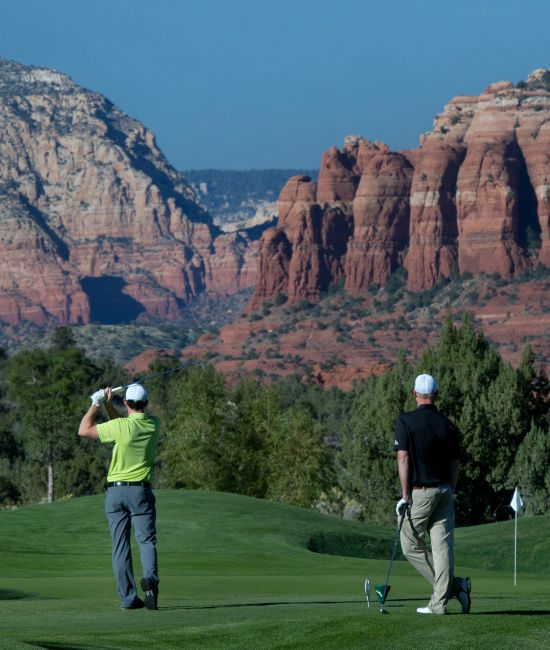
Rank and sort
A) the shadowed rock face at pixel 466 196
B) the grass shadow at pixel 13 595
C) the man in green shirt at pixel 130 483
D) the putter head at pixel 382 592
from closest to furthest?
1. the putter head at pixel 382 592
2. the man in green shirt at pixel 130 483
3. the grass shadow at pixel 13 595
4. the shadowed rock face at pixel 466 196

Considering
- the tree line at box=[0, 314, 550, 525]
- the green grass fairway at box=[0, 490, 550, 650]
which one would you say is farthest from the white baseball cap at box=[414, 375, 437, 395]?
the tree line at box=[0, 314, 550, 525]

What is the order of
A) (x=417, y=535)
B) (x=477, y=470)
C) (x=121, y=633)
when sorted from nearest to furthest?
1. (x=121, y=633)
2. (x=417, y=535)
3. (x=477, y=470)

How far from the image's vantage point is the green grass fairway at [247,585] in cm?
1394

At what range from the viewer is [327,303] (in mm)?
198875

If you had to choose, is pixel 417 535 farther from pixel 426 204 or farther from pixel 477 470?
pixel 426 204

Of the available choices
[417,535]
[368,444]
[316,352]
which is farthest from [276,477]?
[316,352]

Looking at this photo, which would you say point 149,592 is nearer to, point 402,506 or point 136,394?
point 136,394

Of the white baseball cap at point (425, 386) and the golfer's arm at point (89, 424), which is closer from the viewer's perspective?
the white baseball cap at point (425, 386)

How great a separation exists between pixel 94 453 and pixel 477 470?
30661 millimetres

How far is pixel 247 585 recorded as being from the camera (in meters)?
21.7

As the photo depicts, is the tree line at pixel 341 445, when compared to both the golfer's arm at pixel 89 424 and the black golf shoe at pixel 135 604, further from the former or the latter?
the golfer's arm at pixel 89 424

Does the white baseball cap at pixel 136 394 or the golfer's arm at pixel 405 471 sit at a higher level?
the white baseball cap at pixel 136 394

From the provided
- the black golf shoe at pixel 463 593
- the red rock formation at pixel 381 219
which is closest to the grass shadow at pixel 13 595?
the black golf shoe at pixel 463 593

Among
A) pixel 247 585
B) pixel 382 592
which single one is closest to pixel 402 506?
pixel 382 592
